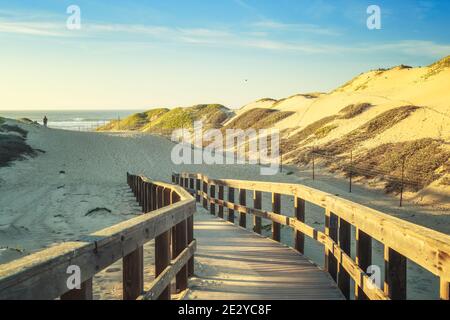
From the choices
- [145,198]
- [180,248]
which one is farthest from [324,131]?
[180,248]

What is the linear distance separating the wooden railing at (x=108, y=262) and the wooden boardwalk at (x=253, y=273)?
493 millimetres

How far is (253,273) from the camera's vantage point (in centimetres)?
662

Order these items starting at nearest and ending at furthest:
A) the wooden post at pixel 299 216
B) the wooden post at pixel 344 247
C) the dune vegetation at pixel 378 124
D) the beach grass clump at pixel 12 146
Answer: the wooden post at pixel 344 247
the wooden post at pixel 299 216
the dune vegetation at pixel 378 124
the beach grass clump at pixel 12 146

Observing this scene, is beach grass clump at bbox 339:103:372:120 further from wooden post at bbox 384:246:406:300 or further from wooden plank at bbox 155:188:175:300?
wooden post at bbox 384:246:406:300

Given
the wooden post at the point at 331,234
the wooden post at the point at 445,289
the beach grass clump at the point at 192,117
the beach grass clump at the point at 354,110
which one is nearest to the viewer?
the wooden post at the point at 445,289

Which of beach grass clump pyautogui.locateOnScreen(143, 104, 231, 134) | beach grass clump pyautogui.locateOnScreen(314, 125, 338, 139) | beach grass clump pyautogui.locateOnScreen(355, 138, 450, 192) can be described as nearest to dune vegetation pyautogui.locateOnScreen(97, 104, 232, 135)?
beach grass clump pyautogui.locateOnScreen(143, 104, 231, 134)

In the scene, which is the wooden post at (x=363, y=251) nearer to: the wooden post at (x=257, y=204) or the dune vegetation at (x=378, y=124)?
the wooden post at (x=257, y=204)

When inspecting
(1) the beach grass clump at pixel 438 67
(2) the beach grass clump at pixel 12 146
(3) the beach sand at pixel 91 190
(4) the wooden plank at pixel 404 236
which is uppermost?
(1) the beach grass clump at pixel 438 67

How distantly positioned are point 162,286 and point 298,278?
256 cm

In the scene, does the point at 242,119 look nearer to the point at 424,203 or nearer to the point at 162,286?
the point at 424,203

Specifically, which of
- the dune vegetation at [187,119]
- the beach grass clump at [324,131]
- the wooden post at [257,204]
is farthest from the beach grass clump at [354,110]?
the wooden post at [257,204]

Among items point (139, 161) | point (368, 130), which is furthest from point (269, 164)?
point (139, 161)

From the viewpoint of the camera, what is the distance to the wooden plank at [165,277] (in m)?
4.02
